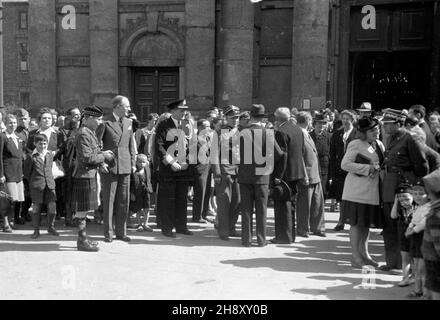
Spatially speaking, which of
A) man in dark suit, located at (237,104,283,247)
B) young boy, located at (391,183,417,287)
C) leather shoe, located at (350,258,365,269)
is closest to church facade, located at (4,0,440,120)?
man in dark suit, located at (237,104,283,247)

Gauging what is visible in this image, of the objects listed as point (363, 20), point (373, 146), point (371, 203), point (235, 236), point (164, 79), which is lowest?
Result: point (235, 236)

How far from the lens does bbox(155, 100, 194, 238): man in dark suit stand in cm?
991

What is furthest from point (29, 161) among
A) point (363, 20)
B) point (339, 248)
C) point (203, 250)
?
point (363, 20)

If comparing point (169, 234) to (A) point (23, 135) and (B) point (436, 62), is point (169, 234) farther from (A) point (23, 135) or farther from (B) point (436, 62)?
(B) point (436, 62)

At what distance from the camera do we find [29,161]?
9.99 metres

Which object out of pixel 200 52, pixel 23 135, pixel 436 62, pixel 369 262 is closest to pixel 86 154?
pixel 23 135

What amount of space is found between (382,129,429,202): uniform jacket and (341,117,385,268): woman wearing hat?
0.20 metres

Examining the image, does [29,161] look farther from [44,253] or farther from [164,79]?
[164,79]

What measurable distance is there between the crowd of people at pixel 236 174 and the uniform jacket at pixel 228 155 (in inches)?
0.8

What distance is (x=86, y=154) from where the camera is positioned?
8469 millimetres

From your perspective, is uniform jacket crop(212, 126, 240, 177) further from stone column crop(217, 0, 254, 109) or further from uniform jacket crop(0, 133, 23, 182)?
stone column crop(217, 0, 254, 109)

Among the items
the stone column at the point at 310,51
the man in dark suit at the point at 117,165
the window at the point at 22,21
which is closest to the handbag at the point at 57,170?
the man in dark suit at the point at 117,165

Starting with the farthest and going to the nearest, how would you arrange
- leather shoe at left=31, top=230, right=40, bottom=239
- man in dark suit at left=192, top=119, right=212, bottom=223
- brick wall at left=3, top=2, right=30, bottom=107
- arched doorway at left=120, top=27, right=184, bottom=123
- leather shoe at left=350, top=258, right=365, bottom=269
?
1. brick wall at left=3, top=2, right=30, bottom=107
2. arched doorway at left=120, top=27, right=184, bottom=123
3. man in dark suit at left=192, top=119, right=212, bottom=223
4. leather shoe at left=31, top=230, right=40, bottom=239
5. leather shoe at left=350, top=258, right=365, bottom=269
